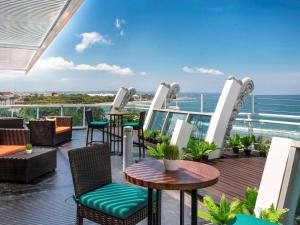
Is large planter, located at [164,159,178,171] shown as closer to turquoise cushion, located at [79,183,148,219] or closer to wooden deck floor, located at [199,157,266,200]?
turquoise cushion, located at [79,183,148,219]

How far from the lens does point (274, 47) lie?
217 ft

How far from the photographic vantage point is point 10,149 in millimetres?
5262

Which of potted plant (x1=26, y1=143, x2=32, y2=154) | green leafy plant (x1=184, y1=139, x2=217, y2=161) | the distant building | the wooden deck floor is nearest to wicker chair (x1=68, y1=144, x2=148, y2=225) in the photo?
the wooden deck floor

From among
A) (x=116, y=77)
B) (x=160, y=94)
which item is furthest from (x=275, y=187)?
(x=116, y=77)

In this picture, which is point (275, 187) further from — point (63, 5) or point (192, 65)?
point (192, 65)

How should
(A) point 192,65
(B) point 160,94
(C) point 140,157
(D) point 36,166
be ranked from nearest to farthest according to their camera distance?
(D) point 36,166
(C) point 140,157
(B) point 160,94
(A) point 192,65

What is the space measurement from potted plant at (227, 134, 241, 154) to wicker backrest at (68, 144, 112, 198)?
15.8 ft

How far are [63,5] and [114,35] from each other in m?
56.5

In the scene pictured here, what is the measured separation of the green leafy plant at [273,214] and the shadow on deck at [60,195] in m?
1.22

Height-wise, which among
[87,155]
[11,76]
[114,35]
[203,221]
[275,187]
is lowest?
[203,221]

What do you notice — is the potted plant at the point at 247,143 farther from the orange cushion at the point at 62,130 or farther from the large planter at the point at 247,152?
the orange cushion at the point at 62,130

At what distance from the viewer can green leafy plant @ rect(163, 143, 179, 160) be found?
Answer: 2.37m

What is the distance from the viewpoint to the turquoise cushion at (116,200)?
233 cm

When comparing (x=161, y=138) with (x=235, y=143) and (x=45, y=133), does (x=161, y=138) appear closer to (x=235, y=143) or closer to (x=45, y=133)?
(x=235, y=143)
